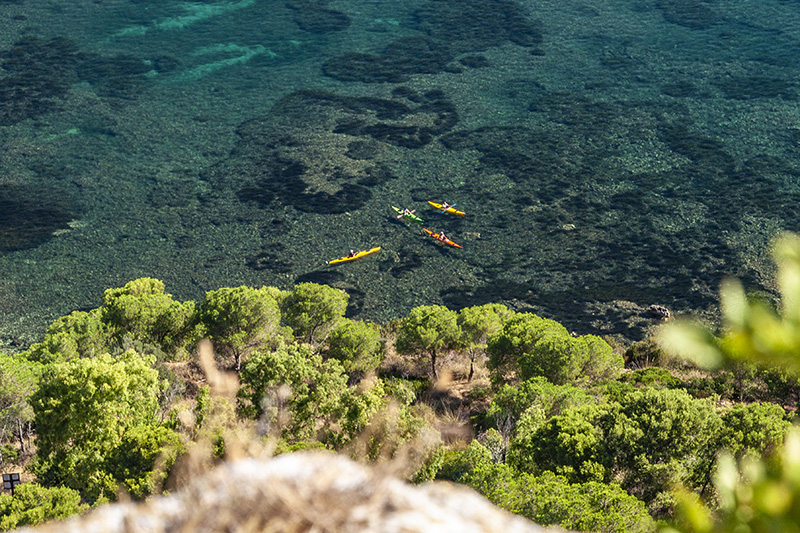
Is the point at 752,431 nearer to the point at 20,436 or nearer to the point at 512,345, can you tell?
the point at 512,345

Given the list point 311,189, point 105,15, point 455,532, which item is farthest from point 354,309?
point 105,15

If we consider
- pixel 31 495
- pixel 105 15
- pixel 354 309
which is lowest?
pixel 354 309

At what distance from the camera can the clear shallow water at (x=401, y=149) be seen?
217 feet

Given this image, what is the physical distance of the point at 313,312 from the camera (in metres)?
44.7

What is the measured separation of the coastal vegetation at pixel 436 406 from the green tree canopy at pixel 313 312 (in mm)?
92

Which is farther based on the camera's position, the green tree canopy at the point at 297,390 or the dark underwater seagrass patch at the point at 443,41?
the dark underwater seagrass patch at the point at 443,41

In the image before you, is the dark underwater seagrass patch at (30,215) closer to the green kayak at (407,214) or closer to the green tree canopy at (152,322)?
the green tree canopy at (152,322)

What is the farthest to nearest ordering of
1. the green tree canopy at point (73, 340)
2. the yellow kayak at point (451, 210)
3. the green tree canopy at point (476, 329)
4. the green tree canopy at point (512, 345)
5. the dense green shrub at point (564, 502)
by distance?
1. the yellow kayak at point (451, 210)
2. the green tree canopy at point (476, 329)
3. the green tree canopy at point (512, 345)
4. the green tree canopy at point (73, 340)
5. the dense green shrub at point (564, 502)

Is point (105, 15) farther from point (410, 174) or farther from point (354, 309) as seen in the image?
point (354, 309)

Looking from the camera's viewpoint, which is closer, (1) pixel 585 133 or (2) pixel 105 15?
(1) pixel 585 133

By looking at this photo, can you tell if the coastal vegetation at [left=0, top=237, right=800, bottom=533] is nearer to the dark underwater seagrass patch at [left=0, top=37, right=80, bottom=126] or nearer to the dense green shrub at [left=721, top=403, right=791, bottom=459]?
the dense green shrub at [left=721, top=403, right=791, bottom=459]

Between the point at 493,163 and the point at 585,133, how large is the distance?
12443 millimetres

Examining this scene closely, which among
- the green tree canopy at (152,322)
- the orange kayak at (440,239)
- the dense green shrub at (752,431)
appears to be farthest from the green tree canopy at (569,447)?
the orange kayak at (440,239)

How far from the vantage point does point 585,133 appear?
86125 millimetres
